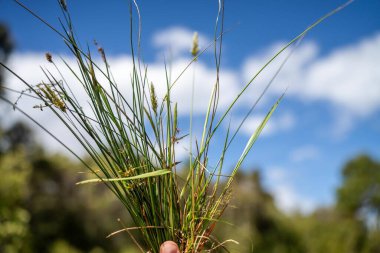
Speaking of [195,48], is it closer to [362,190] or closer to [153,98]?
[153,98]

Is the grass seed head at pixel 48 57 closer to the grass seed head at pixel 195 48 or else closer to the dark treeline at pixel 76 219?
the grass seed head at pixel 195 48

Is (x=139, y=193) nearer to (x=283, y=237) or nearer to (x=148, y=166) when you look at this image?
(x=148, y=166)

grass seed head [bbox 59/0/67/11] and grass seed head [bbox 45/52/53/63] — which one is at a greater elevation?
grass seed head [bbox 59/0/67/11]

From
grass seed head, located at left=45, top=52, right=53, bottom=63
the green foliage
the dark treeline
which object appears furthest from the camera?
the green foliage

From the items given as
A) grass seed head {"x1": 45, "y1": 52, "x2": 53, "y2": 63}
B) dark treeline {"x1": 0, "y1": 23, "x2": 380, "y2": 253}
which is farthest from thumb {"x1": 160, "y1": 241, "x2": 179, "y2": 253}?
dark treeline {"x1": 0, "y1": 23, "x2": 380, "y2": 253}

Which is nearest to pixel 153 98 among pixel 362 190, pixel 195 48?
pixel 195 48

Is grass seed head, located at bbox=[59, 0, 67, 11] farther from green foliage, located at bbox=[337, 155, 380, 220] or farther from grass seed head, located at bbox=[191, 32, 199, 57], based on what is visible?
green foliage, located at bbox=[337, 155, 380, 220]

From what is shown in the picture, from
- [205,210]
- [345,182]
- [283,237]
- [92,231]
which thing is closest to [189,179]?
[205,210]

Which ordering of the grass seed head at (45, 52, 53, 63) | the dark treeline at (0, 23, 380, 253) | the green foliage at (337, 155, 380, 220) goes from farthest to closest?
1. the green foliage at (337, 155, 380, 220)
2. the dark treeline at (0, 23, 380, 253)
3. the grass seed head at (45, 52, 53, 63)
